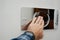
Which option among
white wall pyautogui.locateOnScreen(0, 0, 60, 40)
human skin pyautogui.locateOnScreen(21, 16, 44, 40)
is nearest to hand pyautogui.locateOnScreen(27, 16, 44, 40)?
human skin pyautogui.locateOnScreen(21, 16, 44, 40)

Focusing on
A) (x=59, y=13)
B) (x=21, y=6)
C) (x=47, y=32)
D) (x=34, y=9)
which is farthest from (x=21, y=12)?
(x=59, y=13)

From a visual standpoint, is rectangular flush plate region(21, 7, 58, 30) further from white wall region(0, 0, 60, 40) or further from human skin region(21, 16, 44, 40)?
human skin region(21, 16, 44, 40)

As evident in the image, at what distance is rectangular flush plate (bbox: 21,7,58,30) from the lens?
1.40 m

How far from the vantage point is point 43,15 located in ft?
4.94

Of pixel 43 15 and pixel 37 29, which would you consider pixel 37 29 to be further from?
pixel 43 15

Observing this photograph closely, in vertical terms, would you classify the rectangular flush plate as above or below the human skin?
above

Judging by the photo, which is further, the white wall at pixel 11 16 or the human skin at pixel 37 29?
the white wall at pixel 11 16

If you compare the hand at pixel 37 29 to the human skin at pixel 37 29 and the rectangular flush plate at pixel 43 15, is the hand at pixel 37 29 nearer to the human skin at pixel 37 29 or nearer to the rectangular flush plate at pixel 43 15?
the human skin at pixel 37 29

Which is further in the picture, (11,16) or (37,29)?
(11,16)

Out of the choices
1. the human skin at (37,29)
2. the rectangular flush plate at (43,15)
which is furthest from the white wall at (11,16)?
the human skin at (37,29)

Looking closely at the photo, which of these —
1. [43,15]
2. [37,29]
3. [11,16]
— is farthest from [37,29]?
[43,15]

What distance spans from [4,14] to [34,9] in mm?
387

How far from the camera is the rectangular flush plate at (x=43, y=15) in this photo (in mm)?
1402

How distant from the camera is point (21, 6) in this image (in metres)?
1.40
